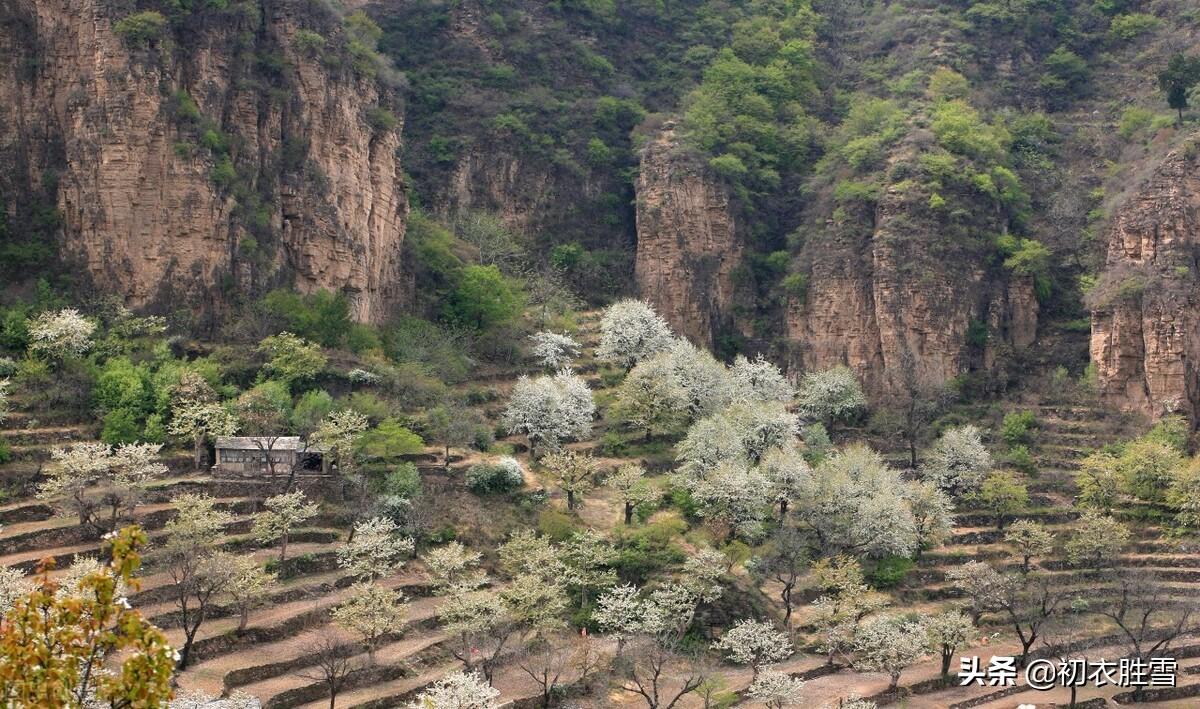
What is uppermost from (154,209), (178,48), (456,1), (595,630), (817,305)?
(456,1)

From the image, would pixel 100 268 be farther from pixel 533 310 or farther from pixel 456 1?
pixel 456 1

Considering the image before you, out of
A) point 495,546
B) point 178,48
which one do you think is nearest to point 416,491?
point 495,546

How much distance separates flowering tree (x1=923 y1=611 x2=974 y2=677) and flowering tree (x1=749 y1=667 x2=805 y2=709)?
6104mm

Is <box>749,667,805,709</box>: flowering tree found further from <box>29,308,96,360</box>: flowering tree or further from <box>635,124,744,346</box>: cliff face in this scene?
<box>635,124,744,346</box>: cliff face

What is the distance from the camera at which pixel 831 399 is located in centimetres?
7100

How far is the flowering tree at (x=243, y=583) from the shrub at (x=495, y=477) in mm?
11674

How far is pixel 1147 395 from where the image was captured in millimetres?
66688

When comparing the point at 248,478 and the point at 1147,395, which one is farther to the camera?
the point at 1147,395

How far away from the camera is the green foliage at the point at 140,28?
5903 cm

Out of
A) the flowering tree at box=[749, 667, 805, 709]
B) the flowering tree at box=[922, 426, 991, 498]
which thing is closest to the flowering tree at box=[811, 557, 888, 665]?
the flowering tree at box=[749, 667, 805, 709]

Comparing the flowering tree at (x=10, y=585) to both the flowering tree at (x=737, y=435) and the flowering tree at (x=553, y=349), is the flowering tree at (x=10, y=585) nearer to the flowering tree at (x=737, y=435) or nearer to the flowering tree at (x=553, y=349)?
the flowering tree at (x=737, y=435)

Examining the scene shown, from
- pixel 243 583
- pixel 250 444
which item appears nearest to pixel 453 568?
pixel 243 583

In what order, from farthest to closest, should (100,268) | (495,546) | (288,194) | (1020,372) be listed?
(1020,372) → (288,194) → (100,268) → (495,546)

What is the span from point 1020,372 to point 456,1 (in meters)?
41.9
